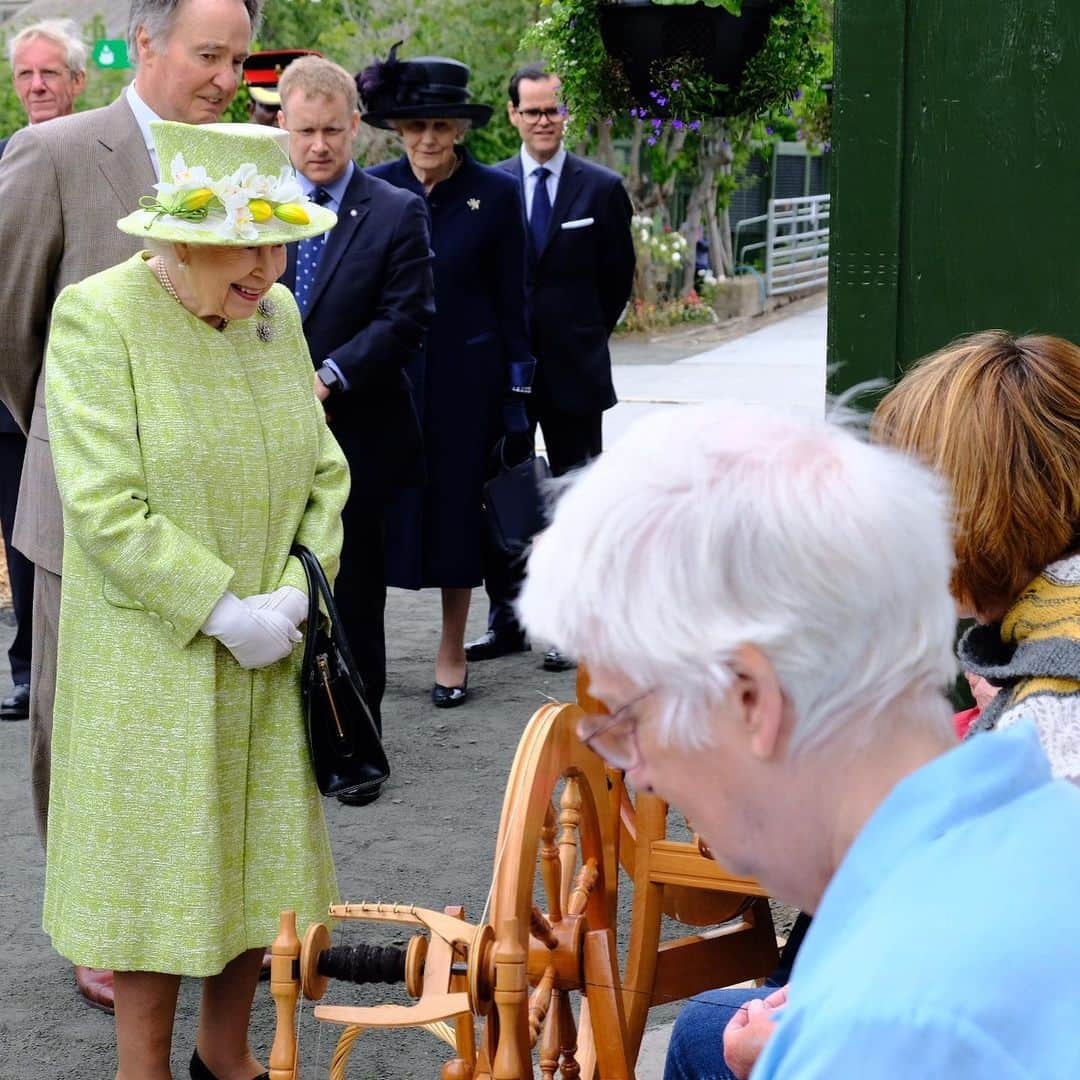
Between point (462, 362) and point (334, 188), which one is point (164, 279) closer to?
point (334, 188)

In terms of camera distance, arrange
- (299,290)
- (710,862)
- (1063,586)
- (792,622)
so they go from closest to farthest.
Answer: (792,622), (1063,586), (710,862), (299,290)

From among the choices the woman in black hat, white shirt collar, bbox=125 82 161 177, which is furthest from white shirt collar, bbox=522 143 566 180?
white shirt collar, bbox=125 82 161 177

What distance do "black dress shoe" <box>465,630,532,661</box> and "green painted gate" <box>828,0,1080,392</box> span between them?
9.75 feet

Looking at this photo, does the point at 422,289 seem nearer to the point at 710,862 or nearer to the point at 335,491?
the point at 335,491

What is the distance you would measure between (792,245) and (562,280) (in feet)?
55.0

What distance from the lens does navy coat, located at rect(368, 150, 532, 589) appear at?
18.6 feet

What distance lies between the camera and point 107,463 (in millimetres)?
2832

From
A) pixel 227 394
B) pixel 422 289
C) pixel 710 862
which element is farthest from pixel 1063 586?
pixel 422 289

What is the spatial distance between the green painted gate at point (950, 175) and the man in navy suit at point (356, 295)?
1.57 meters

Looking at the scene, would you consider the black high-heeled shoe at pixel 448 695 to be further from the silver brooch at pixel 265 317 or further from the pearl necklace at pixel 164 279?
the pearl necklace at pixel 164 279

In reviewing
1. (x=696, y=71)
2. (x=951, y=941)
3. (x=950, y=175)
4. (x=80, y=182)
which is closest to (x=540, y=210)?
(x=696, y=71)

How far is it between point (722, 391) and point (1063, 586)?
11243 mm

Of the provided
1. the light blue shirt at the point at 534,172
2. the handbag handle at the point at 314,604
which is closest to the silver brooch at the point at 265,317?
the handbag handle at the point at 314,604

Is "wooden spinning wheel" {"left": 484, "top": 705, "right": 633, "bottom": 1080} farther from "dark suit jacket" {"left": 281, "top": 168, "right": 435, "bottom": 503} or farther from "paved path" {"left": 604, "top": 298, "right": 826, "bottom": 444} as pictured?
"paved path" {"left": 604, "top": 298, "right": 826, "bottom": 444}
